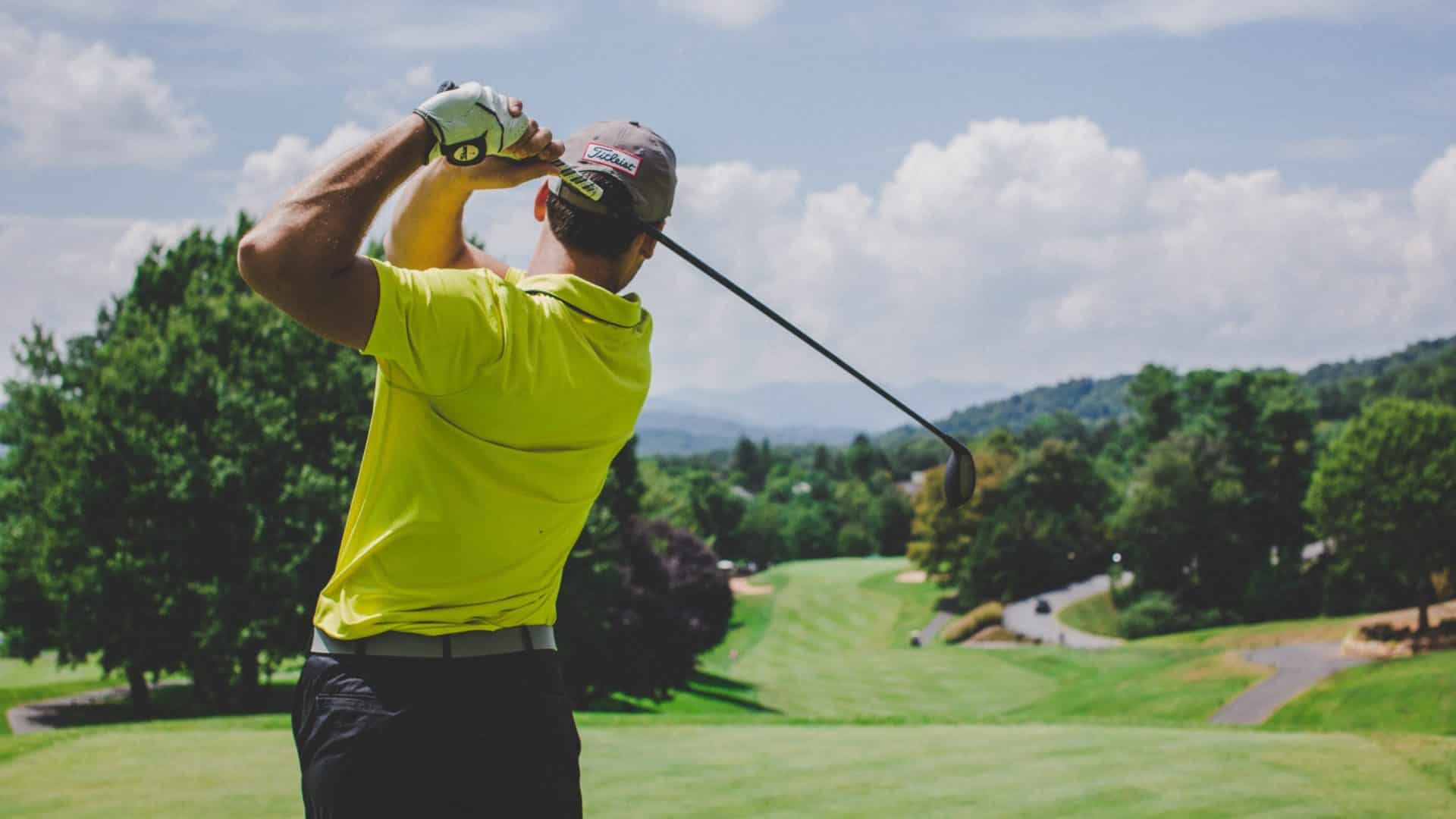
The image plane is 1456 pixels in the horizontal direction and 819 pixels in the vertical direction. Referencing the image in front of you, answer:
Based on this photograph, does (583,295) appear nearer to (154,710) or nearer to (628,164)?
(628,164)

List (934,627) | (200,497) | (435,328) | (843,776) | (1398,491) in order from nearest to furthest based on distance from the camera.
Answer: (435,328) < (843,776) < (200,497) < (1398,491) < (934,627)

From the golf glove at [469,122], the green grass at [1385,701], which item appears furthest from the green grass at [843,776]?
the green grass at [1385,701]

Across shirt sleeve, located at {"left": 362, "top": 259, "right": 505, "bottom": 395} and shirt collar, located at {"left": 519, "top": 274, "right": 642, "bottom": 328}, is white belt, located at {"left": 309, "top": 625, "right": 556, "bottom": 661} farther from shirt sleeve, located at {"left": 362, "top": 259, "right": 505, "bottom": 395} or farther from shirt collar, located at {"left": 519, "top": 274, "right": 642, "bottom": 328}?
shirt collar, located at {"left": 519, "top": 274, "right": 642, "bottom": 328}

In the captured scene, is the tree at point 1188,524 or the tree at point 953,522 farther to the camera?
the tree at point 953,522

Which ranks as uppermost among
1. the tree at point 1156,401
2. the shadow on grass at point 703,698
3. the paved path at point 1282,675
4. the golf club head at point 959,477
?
the tree at point 1156,401

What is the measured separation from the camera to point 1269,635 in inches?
2174

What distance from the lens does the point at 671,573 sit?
141ft

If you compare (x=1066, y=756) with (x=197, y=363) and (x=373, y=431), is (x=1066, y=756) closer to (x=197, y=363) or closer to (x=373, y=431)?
(x=373, y=431)

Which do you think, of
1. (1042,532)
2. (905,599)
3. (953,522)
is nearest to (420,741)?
(1042,532)

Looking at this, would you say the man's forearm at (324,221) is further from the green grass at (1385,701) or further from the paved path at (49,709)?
the green grass at (1385,701)

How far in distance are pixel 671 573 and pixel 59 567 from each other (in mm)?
20551

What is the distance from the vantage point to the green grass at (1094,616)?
71875 millimetres

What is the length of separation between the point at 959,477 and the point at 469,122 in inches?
89.8

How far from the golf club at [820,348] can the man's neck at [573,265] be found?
0.13 metres
